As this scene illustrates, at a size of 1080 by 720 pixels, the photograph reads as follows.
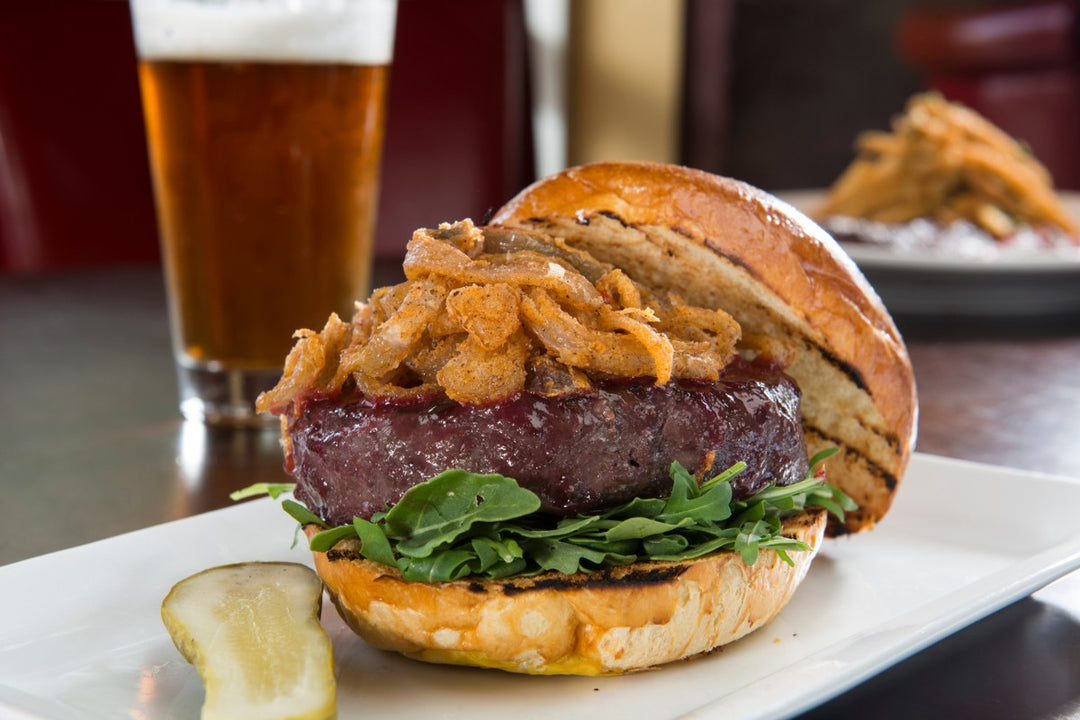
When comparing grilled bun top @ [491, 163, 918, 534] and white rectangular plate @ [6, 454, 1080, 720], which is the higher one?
grilled bun top @ [491, 163, 918, 534]

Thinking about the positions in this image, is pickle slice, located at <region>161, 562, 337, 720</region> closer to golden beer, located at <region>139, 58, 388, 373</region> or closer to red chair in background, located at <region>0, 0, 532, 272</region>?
golden beer, located at <region>139, 58, 388, 373</region>

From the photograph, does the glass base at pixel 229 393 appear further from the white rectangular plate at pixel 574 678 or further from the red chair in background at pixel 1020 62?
the red chair in background at pixel 1020 62

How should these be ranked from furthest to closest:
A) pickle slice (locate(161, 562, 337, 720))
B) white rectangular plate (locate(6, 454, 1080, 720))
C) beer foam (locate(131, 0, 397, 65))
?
beer foam (locate(131, 0, 397, 65)) → white rectangular plate (locate(6, 454, 1080, 720)) → pickle slice (locate(161, 562, 337, 720))

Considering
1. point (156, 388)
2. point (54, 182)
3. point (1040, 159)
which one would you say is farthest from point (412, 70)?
point (1040, 159)

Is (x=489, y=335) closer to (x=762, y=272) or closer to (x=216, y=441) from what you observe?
(x=762, y=272)

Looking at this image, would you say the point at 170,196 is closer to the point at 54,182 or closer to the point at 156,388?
the point at 156,388

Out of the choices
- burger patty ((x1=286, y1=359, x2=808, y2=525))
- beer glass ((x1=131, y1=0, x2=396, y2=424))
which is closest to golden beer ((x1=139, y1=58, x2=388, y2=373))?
beer glass ((x1=131, y1=0, x2=396, y2=424))
